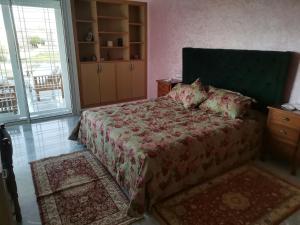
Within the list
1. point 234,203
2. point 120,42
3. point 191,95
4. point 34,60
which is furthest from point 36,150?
point 120,42

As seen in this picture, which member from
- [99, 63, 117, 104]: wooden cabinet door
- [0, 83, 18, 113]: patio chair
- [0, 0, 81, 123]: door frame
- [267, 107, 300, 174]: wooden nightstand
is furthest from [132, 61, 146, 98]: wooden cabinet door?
[267, 107, 300, 174]: wooden nightstand

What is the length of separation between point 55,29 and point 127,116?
257 cm

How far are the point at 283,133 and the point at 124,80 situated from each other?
11.3 ft

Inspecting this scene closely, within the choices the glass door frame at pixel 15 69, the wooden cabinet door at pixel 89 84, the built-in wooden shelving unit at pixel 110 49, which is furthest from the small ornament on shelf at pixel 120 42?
the glass door frame at pixel 15 69

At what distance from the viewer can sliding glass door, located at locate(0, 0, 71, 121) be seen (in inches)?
148

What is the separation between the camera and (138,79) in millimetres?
5258

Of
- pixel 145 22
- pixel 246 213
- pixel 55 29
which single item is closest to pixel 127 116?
pixel 246 213

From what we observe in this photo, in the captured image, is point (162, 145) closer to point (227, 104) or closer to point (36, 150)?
point (227, 104)

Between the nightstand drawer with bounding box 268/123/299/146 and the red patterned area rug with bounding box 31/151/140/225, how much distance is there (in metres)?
1.79

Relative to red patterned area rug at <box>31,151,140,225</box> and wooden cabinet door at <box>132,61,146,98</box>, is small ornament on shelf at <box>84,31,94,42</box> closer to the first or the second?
wooden cabinet door at <box>132,61,146,98</box>

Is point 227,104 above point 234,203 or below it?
above

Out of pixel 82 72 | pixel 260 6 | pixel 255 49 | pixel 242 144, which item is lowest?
pixel 242 144

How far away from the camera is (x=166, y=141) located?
6.65 feet

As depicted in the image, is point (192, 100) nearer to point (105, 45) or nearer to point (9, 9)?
point (105, 45)
